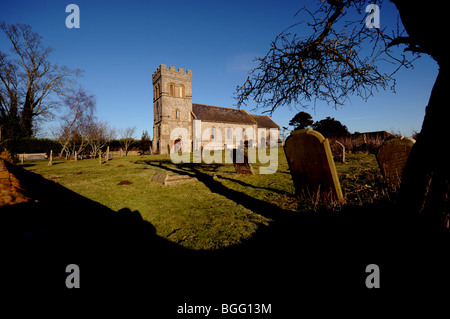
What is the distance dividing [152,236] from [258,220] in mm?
2013

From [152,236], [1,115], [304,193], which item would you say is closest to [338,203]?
[304,193]

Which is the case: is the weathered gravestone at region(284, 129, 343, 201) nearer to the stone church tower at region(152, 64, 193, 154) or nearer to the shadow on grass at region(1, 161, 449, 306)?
the shadow on grass at region(1, 161, 449, 306)

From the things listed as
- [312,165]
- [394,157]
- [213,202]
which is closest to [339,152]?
[394,157]

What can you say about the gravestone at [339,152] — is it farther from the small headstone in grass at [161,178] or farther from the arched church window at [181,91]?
the arched church window at [181,91]

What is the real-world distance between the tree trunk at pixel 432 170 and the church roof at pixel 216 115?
32.1 meters

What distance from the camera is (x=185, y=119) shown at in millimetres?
31969

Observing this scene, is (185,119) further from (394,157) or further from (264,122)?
(394,157)

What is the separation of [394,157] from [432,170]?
4250 millimetres

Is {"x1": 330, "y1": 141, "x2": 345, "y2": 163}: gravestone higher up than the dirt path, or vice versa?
{"x1": 330, "y1": 141, "x2": 345, "y2": 163}: gravestone

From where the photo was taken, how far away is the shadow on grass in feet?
3.27

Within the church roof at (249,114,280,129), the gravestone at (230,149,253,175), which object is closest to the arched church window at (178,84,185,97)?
the church roof at (249,114,280,129)

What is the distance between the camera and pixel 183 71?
31.9m

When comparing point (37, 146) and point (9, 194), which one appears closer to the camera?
point (9, 194)

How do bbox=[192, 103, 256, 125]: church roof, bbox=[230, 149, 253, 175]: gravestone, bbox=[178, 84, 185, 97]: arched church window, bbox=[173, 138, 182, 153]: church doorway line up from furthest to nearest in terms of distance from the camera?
bbox=[192, 103, 256, 125]: church roof
bbox=[173, 138, 182, 153]: church doorway
bbox=[178, 84, 185, 97]: arched church window
bbox=[230, 149, 253, 175]: gravestone
